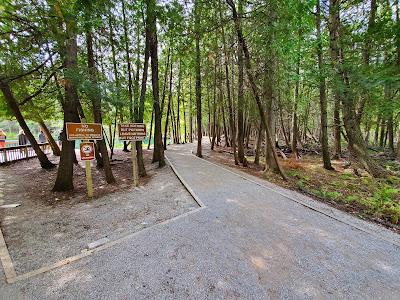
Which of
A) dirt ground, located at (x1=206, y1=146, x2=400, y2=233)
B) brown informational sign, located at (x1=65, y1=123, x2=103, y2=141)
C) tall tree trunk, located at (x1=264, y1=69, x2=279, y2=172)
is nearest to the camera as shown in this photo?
dirt ground, located at (x1=206, y1=146, x2=400, y2=233)

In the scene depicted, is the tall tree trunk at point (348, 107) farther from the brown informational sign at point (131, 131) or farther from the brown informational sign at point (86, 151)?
the brown informational sign at point (86, 151)

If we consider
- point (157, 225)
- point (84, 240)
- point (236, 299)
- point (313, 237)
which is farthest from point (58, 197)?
point (313, 237)

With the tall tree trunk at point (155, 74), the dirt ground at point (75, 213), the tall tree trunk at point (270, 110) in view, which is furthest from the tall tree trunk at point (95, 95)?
the tall tree trunk at point (270, 110)

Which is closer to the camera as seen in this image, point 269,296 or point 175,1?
point 269,296

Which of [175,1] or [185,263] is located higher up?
[175,1]

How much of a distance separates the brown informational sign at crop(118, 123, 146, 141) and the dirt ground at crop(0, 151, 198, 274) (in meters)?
1.64

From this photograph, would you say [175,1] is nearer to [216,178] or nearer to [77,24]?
[77,24]

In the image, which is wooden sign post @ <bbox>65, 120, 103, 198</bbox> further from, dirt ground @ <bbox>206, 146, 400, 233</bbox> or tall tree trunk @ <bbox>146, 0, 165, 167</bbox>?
dirt ground @ <bbox>206, 146, 400, 233</bbox>

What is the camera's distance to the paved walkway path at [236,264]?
7.79 feet

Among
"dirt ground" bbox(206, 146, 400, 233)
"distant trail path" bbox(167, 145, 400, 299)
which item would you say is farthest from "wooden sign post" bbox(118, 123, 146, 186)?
"dirt ground" bbox(206, 146, 400, 233)

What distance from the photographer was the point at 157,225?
12.9 feet

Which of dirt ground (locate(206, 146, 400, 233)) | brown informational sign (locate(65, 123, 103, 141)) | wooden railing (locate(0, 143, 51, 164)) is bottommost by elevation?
dirt ground (locate(206, 146, 400, 233))

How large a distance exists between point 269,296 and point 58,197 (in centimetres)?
656

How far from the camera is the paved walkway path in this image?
2375mm
